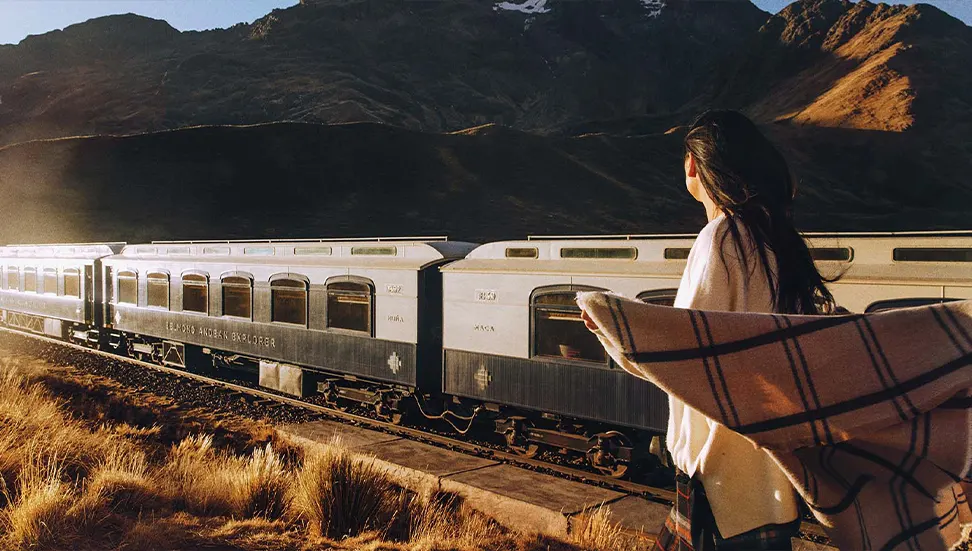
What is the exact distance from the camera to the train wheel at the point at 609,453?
9273mm

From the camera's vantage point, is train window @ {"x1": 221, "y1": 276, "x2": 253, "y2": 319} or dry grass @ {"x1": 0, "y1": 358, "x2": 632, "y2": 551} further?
train window @ {"x1": 221, "y1": 276, "x2": 253, "y2": 319}

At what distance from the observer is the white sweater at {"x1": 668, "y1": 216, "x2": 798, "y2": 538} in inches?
74.6

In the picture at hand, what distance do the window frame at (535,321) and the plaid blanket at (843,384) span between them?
7.30m

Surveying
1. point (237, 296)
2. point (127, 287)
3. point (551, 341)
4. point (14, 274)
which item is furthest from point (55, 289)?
point (551, 341)

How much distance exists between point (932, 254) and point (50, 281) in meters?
Result: 23.8

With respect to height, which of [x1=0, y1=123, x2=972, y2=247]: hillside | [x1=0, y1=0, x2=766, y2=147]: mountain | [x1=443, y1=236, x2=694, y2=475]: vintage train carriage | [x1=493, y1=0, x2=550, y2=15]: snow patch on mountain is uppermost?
[x1=493, y1=0, x2=550, y2=15]: snow patch on mountain

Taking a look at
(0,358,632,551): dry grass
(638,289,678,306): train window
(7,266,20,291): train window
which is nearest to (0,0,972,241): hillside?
(7,266,20,291): train window

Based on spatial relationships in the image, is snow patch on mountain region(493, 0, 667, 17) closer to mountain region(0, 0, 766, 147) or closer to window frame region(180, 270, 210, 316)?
mountain region(0, 0, 766, 147)

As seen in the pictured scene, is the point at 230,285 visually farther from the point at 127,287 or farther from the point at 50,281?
the point at 50,281

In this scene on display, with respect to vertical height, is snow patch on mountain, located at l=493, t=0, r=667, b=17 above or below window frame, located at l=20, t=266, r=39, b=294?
above

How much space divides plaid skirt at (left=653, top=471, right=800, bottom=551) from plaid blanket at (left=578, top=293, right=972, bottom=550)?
1.12ft

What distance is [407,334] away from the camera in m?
11.6

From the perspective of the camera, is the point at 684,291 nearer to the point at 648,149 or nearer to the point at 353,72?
the point at 648,149

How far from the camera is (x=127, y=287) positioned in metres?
19.2
